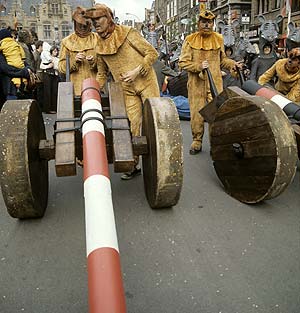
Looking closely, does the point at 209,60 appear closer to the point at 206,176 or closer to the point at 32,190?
the point at 206,176

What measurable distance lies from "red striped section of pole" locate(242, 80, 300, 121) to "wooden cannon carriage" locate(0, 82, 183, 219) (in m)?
1.21

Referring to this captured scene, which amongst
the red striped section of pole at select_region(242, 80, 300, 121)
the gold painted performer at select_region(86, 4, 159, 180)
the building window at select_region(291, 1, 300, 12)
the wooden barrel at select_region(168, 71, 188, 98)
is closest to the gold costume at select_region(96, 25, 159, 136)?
the gold painted performer at select_region(86, 4, 159, 180)

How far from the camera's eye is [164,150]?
2.45 metres

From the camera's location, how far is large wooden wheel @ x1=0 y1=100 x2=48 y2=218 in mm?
2361

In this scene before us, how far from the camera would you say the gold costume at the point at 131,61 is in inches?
133

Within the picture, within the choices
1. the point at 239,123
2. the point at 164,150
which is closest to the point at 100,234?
the point at 164,150

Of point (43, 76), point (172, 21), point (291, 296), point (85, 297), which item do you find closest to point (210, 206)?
point (291, 296)

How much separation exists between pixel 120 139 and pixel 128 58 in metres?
1.34

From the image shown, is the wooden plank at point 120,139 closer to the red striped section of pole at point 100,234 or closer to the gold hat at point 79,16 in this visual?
the red striped section of pole at point 100,234

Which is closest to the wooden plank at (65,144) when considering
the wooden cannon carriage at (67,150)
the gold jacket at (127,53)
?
the wooden cannon carriage at (67,150)

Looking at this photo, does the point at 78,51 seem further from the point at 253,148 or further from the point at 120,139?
the point at 253,148

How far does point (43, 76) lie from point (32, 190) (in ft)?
20.9

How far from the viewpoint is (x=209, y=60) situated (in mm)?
4441

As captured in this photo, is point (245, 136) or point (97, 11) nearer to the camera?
point (245, 136)
